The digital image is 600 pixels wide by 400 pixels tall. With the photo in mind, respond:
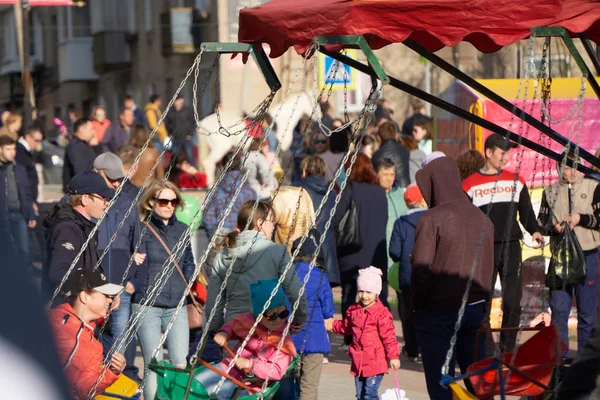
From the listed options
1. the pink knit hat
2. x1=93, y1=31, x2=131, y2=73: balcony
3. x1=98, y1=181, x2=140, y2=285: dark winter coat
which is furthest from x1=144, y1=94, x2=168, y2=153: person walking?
the pink knit hat

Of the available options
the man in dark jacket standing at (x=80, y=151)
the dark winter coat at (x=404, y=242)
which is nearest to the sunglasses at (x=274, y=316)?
the dark winter coat at (x=404, y=242)

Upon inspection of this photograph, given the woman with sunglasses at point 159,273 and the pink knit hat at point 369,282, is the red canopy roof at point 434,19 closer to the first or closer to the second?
the pink knit hat at point 369,282

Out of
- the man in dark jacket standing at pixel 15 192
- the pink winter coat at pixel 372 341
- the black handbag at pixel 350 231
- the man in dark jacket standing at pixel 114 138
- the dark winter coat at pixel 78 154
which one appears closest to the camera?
the pink winter coat at pixel 372 341

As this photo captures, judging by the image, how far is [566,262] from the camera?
8.58 meters

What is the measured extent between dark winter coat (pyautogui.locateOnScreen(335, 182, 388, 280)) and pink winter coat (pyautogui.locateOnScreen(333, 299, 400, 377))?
2.72m

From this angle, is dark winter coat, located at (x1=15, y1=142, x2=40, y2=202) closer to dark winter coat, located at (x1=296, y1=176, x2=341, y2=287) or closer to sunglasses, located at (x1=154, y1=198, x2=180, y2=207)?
dark winter coat, located at (x1=296, y1=176, x2=341, y2=287)

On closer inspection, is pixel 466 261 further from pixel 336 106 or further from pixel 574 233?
pixel 336 106

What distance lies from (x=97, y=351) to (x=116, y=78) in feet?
103

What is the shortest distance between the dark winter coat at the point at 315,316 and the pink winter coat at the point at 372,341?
7.9 inches

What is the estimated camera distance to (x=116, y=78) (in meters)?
36.7

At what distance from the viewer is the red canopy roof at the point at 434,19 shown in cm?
528

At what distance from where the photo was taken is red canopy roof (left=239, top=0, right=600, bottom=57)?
5.28 meters

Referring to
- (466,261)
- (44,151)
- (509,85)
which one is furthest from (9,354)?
(44,151)

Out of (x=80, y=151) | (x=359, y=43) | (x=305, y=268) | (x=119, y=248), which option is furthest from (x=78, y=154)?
(x=359, y=43)
